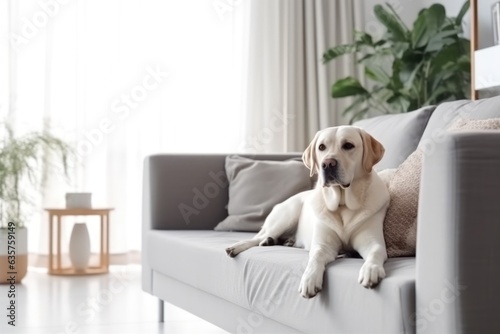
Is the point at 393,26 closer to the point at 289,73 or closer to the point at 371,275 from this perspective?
the point at 289,73

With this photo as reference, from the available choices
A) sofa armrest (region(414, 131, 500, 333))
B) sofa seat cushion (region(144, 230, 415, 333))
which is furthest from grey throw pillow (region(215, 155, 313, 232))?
sofa armrest (region(414, 131, 500, 333))

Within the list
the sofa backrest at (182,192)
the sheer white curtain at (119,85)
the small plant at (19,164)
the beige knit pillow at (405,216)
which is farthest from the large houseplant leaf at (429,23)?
the beige knit pillow at (405,216)

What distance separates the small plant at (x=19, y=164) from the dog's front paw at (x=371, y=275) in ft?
11.0

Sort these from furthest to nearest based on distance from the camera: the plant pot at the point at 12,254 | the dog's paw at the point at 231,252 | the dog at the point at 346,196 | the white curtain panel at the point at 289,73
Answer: the white curtain panel at the point at 289,73 → the plant pot at the point at 12,254 → the dog's paw at the point at 231,252 → the dog at the point at 346,196

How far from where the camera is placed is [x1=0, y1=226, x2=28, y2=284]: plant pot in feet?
15.3

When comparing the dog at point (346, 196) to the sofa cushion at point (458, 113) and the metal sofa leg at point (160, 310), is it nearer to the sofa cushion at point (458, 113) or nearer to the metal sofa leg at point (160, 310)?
the sofa cushion at point (458, 113)

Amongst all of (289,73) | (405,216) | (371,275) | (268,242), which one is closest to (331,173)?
(405,216)

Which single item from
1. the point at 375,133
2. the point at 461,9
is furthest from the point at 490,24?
the point at 375,133

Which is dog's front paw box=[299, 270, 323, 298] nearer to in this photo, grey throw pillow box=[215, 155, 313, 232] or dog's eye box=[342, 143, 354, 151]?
dog's eye box=[342, 143, 354, 151]

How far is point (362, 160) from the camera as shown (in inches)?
91.3

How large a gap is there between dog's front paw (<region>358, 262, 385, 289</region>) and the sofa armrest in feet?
0.49

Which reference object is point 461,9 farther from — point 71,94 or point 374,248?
point 374,248

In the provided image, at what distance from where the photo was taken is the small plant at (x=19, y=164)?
4789 mm

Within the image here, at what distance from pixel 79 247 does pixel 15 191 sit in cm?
59
